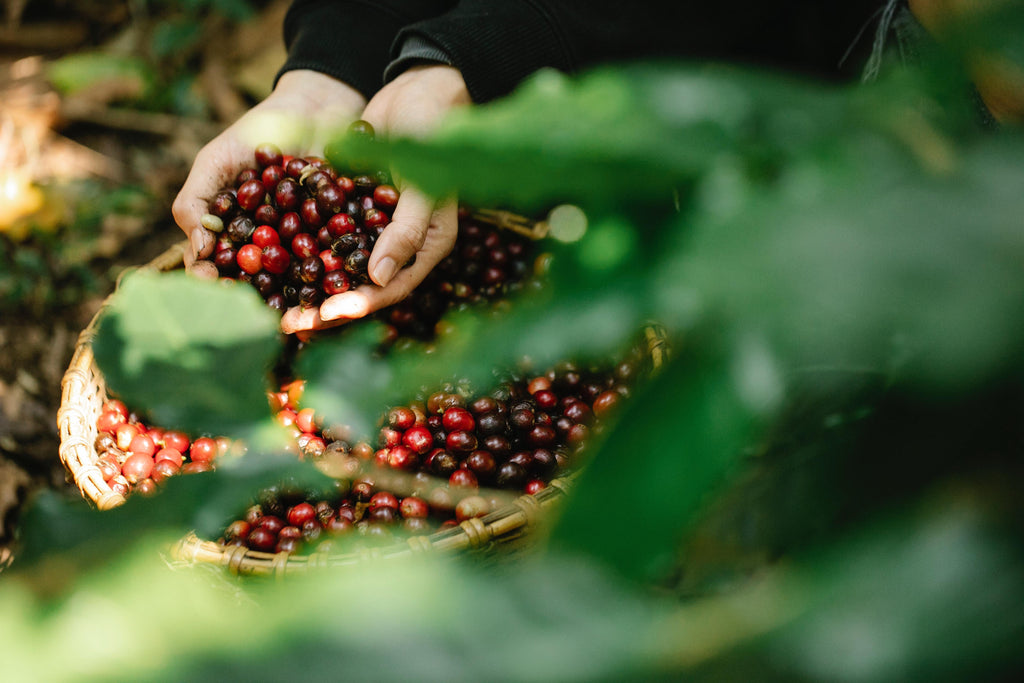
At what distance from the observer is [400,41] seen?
1.44 meters

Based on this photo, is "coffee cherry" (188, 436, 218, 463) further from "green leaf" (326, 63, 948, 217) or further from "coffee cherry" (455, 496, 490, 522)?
"green leaf" (326, 63, 948, 217)

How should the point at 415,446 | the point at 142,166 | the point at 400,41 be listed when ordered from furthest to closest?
1. the point at 142,166
2. the point at 400,41
3. the point at 415,446

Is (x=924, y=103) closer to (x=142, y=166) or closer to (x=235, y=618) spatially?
(x=235, y=618)

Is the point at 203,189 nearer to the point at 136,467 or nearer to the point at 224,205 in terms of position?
the point at 224,205

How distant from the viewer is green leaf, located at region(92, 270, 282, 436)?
0.41m

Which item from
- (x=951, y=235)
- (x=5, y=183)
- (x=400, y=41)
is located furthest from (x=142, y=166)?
(x=951, y=235)

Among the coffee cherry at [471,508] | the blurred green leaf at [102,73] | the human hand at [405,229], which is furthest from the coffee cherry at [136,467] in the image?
the blurred green leaf at [102,73]

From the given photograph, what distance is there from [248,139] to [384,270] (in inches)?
20.2

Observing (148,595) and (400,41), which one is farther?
(400,41)

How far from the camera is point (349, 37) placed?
1625mm

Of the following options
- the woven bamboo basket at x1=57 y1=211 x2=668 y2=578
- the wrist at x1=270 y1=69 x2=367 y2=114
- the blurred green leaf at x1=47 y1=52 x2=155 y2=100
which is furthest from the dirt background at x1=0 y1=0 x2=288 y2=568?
the wrist at x1=270 y1=69 x2=367 y2=114

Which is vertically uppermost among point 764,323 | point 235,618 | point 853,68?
point 764,323

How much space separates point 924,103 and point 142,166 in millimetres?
2480

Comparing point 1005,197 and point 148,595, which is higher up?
point 1005,197
